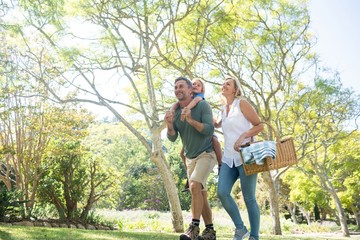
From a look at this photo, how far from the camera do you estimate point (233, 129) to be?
413cm

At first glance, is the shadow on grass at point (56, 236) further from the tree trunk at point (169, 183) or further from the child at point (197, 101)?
the tree trunk at point (169, 183)

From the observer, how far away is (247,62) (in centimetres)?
1529

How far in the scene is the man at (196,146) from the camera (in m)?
3.92

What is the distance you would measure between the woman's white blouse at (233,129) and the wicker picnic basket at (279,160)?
22cm

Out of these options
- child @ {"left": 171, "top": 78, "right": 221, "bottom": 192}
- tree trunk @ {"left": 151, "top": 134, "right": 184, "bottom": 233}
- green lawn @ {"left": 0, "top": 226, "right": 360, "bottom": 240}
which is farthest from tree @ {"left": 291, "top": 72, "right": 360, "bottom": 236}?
child @ {"left": 171, "top": 78, "right": 221, "bottom": 192}

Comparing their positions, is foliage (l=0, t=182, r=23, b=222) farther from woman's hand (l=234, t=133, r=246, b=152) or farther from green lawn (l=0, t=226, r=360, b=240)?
woman's hand (l=234, t=133, r=246, b=152)

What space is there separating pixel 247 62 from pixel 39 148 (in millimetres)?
8694

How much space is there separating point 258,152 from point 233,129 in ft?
1.55

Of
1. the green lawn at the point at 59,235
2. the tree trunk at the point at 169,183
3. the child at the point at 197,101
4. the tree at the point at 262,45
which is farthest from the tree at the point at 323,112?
the child at the point at 197,101

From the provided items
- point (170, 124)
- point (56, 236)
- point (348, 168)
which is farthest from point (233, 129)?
point (348, 168)

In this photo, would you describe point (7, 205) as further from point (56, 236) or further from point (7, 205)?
point (56, 236)

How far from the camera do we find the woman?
389 cm

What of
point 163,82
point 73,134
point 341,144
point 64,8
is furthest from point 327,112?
point 64,8

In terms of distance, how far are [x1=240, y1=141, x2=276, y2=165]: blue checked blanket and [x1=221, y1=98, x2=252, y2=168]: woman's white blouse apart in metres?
0.21
